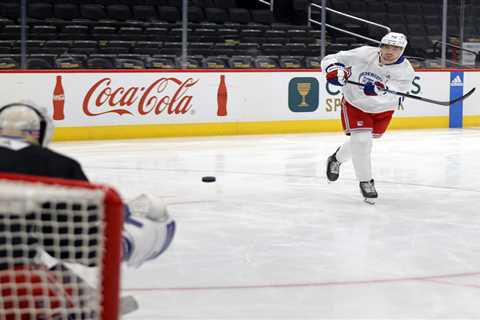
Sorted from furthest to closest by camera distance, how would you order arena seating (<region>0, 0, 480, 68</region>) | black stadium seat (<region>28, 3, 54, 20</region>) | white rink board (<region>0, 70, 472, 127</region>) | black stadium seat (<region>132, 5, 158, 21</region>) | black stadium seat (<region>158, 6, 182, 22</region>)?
1. black stadium seat (<region>132, 5, 158, 21</region>)
2. black stadium seat (<region>158, 6, 182, 22</region>)
3. black stadium seat (<region>28, 3, 54, 20</region>)
4. arena seating (<region>0, 0, 480, 68</region>)
5. white rink board (<region>0, 70, 472, 127</region>)

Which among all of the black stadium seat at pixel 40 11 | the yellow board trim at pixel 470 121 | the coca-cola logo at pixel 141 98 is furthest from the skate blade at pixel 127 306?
the yellow board trim at pixel 470 121

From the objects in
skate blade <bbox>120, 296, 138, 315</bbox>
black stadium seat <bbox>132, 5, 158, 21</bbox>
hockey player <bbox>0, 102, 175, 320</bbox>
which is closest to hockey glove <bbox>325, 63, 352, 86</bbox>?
skate blade <bbox>120, 296, 138, 315</bbox>

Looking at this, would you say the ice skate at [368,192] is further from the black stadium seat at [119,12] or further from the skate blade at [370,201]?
the black stadium seat at [119,12]

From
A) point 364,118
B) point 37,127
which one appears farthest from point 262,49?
point 37,127

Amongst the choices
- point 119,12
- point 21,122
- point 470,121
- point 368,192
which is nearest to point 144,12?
point 119,12

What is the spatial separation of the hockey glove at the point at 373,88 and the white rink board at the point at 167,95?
445 cm

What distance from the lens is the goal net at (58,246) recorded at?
2.25m

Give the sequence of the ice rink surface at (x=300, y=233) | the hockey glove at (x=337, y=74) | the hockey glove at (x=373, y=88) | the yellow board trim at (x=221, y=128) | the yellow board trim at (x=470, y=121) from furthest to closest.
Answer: the yellow board trim at (x=470, y=121), the yellow board trim at (x=221, y=128), the hockey glove at (x=373, y=88), the hockey glove at (x=337, y=74), the ice rink surface at (x=300, y=233)

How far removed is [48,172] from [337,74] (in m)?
4.16

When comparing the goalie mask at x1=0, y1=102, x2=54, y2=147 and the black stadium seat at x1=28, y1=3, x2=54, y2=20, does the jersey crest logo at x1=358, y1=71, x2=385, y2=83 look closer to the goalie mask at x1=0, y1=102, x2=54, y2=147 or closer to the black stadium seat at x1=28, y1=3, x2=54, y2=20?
the goalie mask at x1=0, y1=102, x2=54, y2=147

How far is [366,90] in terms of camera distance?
680 centimetres

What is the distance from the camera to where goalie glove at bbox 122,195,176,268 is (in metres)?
2.55

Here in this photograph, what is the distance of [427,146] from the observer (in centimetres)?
1048

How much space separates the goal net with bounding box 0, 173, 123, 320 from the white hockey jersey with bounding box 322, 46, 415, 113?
4.41 m
